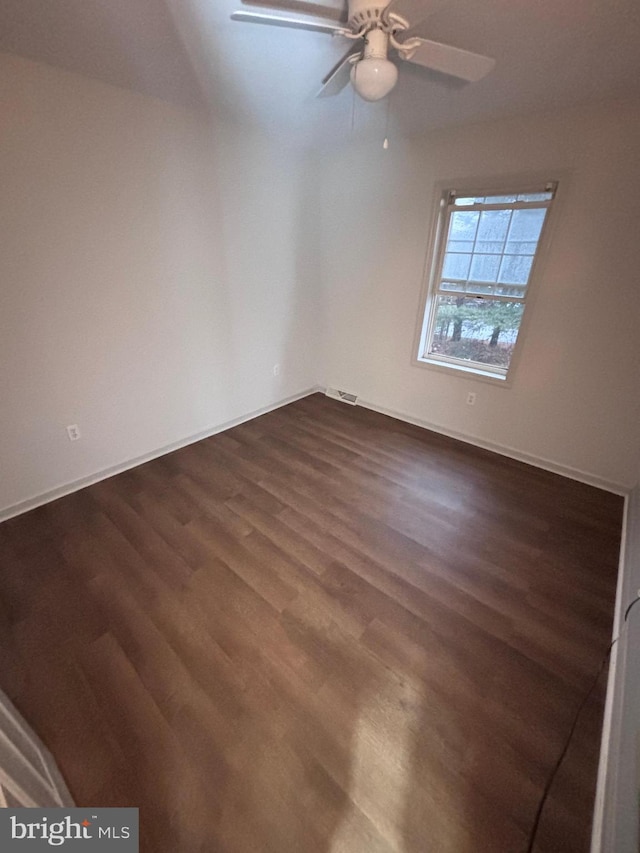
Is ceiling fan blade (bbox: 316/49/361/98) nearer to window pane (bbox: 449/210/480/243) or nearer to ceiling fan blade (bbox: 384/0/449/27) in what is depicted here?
ceiling fan blade (bbox: 384/0/449/27)

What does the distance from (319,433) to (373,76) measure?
90.9 inches

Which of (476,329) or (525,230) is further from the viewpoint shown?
(476,329)

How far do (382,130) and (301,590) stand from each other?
3.12 meters

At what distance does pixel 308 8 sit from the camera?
1097 mm

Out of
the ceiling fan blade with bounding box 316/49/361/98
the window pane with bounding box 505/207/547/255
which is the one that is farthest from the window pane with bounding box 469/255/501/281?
the ceiling fan blade with bounding box 316/49/361/98

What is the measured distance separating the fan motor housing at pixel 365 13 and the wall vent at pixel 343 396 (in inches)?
108

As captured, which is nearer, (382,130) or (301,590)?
(301,590)

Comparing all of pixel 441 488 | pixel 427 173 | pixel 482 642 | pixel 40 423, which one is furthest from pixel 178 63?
pixel 482 642

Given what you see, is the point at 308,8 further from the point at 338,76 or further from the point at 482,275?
the point at 482,275

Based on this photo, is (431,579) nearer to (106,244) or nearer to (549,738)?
(549,738)

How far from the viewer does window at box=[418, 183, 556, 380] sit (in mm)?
2363

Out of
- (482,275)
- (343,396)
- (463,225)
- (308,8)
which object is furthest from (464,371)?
(308,8)

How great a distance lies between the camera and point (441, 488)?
95.9 inches

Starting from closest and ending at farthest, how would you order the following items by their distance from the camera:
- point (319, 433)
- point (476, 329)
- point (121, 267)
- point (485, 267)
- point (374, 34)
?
point (374, 34) < point (121, 267) < point (485, 267) < point (476, 329) < point (319, 433)
